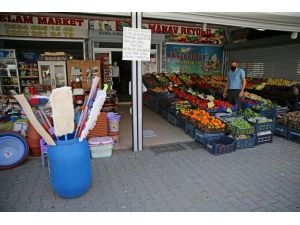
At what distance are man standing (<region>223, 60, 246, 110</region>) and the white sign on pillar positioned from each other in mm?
3438

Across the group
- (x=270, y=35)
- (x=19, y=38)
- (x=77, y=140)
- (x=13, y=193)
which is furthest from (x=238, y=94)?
(x=19, y=38)

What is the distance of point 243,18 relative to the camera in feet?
17.7

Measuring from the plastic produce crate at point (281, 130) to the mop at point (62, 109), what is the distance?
5.62 m

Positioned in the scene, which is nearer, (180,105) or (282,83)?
(180,105)

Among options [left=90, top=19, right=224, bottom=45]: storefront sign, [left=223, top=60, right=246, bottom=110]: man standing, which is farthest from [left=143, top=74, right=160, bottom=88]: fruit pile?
[left=223, top=60, right=246, bottom=110]: man standing

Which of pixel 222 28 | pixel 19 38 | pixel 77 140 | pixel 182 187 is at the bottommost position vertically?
pixel 182 187

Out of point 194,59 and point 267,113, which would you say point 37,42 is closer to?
point 194,59

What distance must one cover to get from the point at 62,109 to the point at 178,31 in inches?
382

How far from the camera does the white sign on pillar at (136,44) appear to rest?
462 cm

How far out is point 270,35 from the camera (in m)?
9.25

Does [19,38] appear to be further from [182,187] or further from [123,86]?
[182,187]

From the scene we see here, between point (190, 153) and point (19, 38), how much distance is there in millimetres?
8306

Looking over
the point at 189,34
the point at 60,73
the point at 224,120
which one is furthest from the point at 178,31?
the point at 224,120

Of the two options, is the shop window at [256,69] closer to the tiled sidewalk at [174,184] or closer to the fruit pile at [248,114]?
the fruit pile at [248,114]
